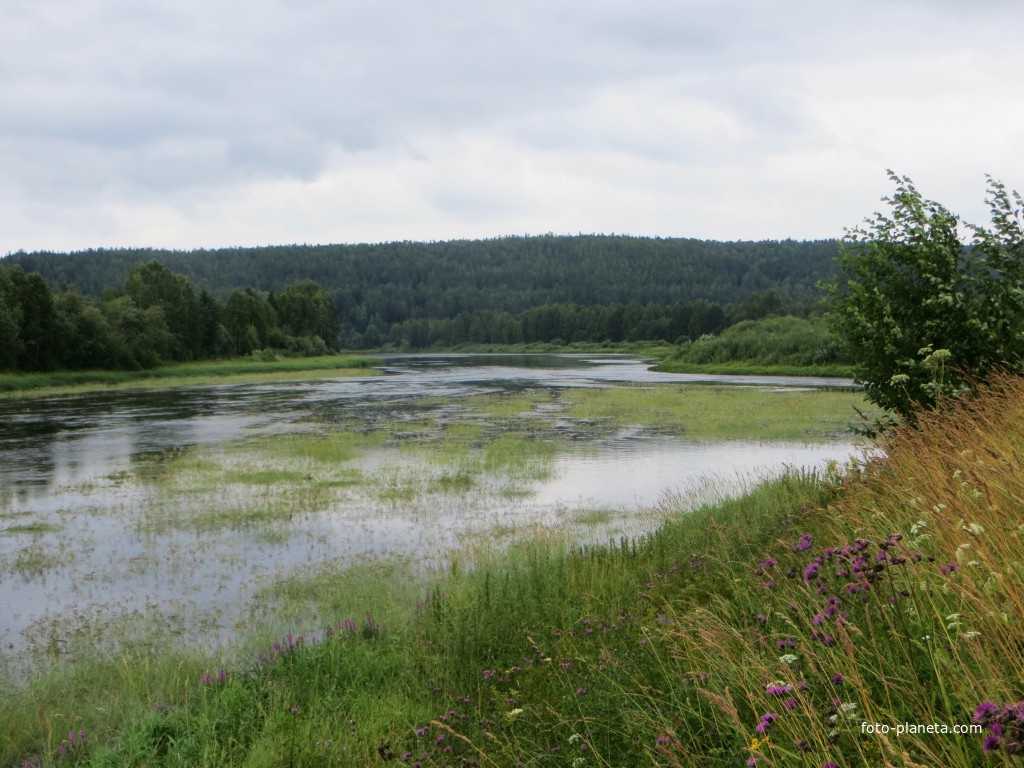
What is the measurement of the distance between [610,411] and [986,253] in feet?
→ 80.0

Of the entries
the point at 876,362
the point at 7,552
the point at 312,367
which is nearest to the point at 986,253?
the point at 876,362

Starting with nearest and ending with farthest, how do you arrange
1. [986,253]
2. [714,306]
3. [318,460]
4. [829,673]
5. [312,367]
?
[829,673]
[986,253]
[318,460]
[312,367]
[714,306]

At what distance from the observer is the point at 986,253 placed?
42.1 feet

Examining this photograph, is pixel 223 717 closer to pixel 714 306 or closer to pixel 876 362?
pixel 876 362

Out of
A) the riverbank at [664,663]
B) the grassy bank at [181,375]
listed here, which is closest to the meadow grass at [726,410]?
the riverbank at [664,663]

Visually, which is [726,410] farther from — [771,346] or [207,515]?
[771,346]

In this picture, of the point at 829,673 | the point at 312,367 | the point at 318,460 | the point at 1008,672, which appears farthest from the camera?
the point at 312,367

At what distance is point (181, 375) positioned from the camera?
7569 cm

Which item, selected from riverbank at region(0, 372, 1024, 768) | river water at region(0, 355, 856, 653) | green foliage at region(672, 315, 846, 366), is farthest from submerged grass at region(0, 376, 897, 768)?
green foliage at region(672, 315, 846, 366)

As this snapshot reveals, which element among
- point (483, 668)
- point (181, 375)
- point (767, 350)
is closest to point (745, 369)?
point (767, 350)

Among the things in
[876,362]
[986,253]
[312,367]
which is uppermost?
[986,253]

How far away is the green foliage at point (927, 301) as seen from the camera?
12.3 metres

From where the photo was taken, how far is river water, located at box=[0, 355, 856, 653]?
1097 cm

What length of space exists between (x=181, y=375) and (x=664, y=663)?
7697 centimetres
